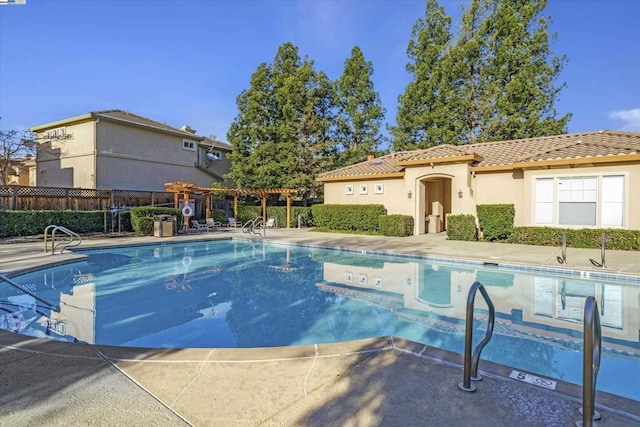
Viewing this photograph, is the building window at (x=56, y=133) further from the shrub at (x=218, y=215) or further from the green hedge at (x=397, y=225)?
the green hedge at (x=397, y=225)

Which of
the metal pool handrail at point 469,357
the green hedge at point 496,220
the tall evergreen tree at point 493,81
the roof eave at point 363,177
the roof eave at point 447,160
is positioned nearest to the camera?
the metal pool handrail at point 469,357

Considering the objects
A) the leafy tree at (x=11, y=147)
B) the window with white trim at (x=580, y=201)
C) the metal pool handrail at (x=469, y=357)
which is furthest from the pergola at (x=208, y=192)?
the metal pool handrail at (x=469, y=357)

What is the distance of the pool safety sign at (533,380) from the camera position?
123 inches

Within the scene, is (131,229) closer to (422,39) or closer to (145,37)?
(145,37)

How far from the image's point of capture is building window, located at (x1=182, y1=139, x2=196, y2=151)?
87.6ft

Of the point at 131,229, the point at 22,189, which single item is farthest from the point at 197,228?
the point at 22,189

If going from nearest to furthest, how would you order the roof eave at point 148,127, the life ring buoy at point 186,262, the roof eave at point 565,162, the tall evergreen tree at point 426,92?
the life ring buoy at point 186,262, the roof eave at point 565,162, the roof eave at point 148,127, the tall evergreen tree at point 426,92

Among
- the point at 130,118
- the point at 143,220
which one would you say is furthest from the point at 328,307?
the point at 130,118

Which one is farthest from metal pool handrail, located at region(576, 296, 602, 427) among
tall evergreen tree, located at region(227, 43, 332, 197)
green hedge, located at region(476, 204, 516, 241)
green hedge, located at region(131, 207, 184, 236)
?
tall evergreen tree, located at region(227, 43, 332, 197)

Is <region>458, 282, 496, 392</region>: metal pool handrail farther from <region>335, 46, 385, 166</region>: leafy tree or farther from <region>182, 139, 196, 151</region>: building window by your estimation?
<region>182, 139, 196, 151</region>: building window

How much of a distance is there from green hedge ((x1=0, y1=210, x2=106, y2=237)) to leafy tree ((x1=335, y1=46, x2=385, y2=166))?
723 inches

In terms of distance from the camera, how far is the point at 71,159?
73.4 feet

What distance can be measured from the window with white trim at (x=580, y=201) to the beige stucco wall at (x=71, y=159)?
948 inches

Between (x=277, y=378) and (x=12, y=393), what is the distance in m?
2.25
